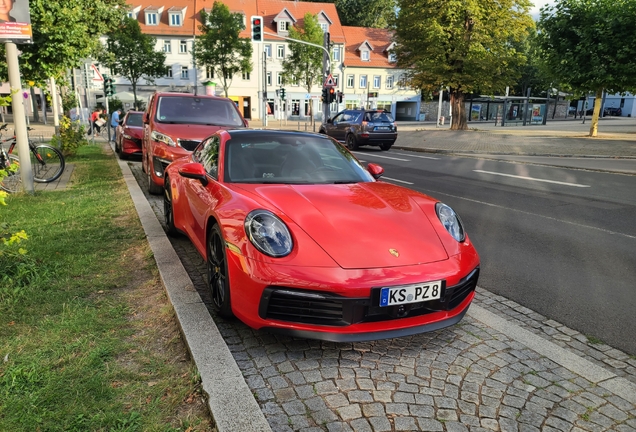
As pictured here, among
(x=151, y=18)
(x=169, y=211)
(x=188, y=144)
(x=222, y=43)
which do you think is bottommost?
(x=169, y=211)

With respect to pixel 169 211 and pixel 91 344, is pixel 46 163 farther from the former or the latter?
pixel 91 344

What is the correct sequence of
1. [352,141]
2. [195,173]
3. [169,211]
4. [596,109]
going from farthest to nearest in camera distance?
1. [596,109]
2. [352,141]
3. [169,211]
4. [195,173]

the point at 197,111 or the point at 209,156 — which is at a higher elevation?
the point at 197,111

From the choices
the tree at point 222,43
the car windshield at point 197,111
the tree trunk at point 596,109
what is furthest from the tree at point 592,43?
the tree at point 222,43

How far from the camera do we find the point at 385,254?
3.03 meters

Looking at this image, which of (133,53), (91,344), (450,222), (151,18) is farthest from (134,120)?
(151,18)

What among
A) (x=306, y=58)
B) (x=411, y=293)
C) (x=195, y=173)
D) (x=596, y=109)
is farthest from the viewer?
(x=306, y=58)

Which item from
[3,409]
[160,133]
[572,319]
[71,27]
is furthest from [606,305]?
[71,27]

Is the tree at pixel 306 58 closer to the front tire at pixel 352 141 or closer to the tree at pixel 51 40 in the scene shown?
the front tire at pixel 352 141

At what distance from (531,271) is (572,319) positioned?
1232 millimetres

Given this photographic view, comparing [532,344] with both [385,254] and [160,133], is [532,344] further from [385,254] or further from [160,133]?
[160,133]

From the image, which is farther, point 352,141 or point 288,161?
point 352,141

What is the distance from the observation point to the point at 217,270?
365 cm

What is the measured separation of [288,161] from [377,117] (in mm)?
18100
